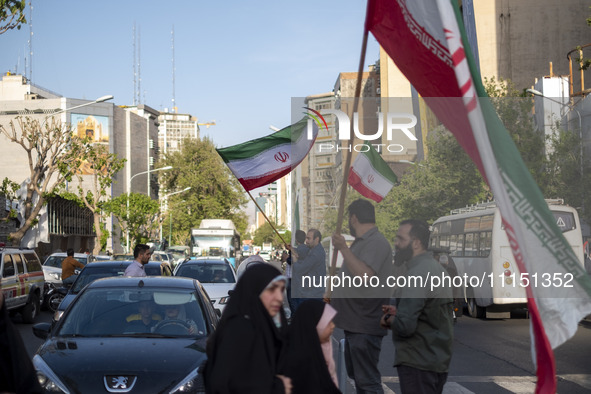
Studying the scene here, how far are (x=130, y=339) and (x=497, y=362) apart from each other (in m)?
7.50

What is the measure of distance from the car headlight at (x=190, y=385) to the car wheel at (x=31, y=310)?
1479 centimetres

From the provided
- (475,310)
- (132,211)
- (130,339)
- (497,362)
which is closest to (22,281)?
(475,310)

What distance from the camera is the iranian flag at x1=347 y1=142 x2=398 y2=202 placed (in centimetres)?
1077

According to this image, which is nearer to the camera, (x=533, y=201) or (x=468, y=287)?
(x=533, y=201)

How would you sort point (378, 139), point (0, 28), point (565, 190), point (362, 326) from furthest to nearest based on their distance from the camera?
1. point (565, 190)
2. point (0, 28)
3. point (378, 139)
4. point (362, 326)

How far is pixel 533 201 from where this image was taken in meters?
4.90

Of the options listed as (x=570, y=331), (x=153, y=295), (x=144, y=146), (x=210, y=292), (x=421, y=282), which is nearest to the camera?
(x=570, y=331)

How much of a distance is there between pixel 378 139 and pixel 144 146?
333 feet

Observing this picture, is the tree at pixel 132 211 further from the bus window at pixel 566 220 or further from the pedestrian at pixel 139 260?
the pedestrian at pixel 139 260

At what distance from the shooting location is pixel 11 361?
4.14 m

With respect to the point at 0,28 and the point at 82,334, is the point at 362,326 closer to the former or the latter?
the point at 82,334

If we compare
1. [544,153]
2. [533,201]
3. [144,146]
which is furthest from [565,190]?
[144,146]

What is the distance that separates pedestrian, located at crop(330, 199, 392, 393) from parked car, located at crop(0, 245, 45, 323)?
13.5 meters

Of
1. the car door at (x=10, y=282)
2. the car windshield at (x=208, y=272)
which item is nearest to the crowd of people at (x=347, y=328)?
the car windshield at (x=208, y=272)
